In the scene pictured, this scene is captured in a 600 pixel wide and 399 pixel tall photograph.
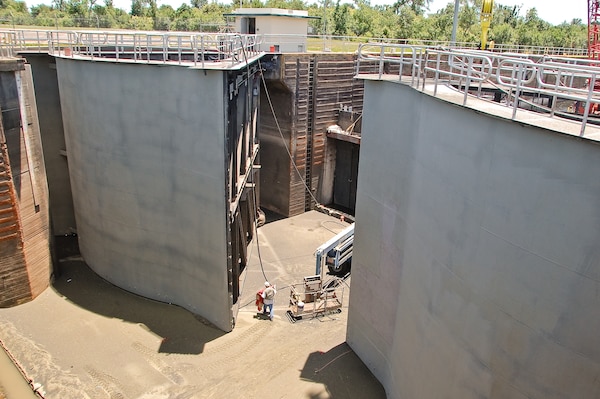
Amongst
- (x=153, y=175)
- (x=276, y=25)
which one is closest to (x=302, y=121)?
(x=276, y=25)

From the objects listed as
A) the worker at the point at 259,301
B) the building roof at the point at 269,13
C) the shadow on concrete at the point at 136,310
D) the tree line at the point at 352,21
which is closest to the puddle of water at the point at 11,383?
the shadow on concrete at the point at 136,310

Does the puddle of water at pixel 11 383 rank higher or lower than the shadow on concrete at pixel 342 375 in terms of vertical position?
lower

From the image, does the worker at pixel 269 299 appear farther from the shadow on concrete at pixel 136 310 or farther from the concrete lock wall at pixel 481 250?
the concrete lock wall at pixel 481 250

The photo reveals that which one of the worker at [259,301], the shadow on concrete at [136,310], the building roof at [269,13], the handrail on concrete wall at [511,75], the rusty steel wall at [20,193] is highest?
the building roof at [269,13]

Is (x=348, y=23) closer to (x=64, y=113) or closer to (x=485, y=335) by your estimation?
(x=64, y=113)

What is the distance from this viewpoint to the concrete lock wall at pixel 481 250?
5.30m

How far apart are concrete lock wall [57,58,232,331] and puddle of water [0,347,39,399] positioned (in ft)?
12.0

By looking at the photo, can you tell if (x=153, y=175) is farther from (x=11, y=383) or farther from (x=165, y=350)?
(x=11, y=383)

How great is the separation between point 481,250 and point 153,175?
8666 mm

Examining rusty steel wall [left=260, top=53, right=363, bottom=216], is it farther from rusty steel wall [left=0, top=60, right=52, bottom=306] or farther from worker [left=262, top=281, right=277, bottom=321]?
rusty steel wall [left=0, top=60, right=52, bottom=306]

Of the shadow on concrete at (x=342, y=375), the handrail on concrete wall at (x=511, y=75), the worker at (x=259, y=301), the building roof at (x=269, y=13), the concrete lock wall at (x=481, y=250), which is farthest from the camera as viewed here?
the building roof at (x=269, y=13)

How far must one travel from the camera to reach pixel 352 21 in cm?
4297

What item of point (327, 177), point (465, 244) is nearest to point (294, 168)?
point (327, 177)

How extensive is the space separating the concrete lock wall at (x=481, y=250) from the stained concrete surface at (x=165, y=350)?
1.84 m
